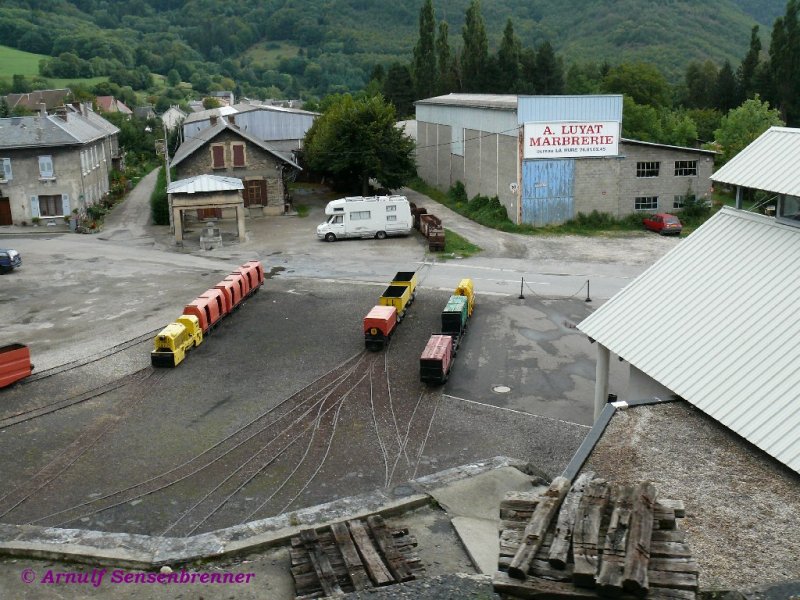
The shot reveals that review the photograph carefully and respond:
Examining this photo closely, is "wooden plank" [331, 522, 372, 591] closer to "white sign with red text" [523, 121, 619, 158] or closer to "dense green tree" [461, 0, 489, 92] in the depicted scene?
"white sign with red text" [523, 121, 619, 158]

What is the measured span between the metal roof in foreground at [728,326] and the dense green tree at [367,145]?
121 feet

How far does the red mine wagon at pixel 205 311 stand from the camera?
29734mm

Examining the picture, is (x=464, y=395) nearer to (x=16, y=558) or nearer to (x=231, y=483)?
(x=231, y=483)

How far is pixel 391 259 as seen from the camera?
140ft

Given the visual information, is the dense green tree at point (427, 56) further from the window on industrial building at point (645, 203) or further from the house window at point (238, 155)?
the window on industrial building at point (645, 203)

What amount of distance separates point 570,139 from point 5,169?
115 ft

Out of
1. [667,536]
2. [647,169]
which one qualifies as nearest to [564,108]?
[647,169]

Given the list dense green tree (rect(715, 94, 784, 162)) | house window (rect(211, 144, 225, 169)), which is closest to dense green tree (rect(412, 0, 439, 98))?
dense green tree (rect(715, 94, 784, 162))

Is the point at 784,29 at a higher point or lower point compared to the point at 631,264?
higher

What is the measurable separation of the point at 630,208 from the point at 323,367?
95.0 ft

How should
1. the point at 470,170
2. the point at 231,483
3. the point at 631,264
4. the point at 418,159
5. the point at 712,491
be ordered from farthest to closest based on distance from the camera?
1. the point at 418,159
2. the point at 470,170
3. the point at 631,264
4. the point at 231,483
5. the point at 712,491

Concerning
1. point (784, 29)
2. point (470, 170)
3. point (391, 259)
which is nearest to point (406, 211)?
point (391, 259)

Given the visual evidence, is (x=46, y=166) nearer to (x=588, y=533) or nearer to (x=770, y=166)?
(x=770, y=166)

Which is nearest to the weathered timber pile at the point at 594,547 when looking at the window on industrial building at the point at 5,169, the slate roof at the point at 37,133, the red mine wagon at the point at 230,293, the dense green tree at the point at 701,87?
the red mine wagon at the point at 230,293
